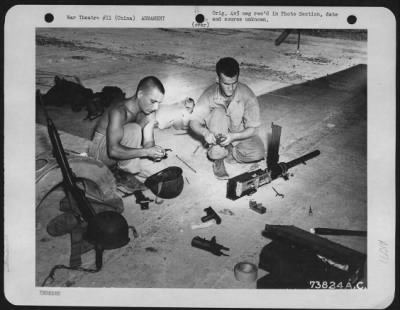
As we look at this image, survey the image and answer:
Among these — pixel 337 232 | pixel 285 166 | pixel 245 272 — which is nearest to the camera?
pixel 245 272

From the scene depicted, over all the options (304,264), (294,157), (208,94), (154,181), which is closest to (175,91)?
(208,94)

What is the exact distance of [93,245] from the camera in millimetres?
2943

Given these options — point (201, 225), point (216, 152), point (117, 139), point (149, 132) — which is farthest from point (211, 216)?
point (117, 139)

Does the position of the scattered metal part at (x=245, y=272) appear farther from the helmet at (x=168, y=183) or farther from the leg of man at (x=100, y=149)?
the leg of man at (x=100, y=149)

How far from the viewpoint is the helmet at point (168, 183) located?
10.0ft

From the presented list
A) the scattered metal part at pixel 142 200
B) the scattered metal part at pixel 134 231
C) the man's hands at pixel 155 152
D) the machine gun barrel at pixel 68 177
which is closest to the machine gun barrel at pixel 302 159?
the man's hands at pixel 155 152

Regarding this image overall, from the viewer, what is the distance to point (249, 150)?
3129 mm

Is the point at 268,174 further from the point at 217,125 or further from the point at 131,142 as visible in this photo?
the point at 131,142

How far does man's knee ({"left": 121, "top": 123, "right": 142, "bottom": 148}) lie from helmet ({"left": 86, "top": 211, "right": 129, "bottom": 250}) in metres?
0.44

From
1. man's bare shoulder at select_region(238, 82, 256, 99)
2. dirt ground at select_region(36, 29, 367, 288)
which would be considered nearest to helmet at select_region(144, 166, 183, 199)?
dirt ground at select_region(36, 29, 367, 288)

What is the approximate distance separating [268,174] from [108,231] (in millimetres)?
1037

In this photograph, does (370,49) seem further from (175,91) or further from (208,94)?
(175,91)

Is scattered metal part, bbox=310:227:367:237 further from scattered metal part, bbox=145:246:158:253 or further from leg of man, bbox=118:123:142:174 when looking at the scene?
leg of man, bbox=118:123:142:174

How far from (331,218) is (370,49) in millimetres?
1057
